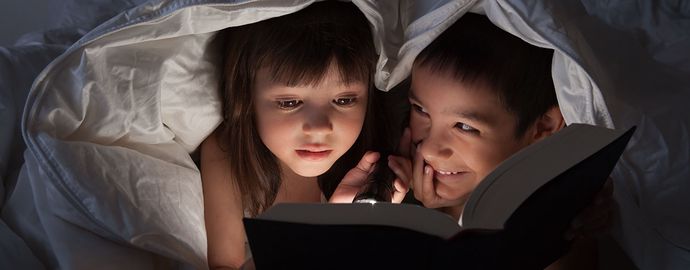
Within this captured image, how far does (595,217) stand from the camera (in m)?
0.95

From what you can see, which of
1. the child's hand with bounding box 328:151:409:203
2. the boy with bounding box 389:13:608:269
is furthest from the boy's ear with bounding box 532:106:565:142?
the child's hand with bounding box 328:151:409:203

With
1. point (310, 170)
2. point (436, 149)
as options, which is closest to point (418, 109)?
point (436, 149)

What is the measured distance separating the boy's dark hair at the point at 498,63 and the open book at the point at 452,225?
1.01 ft

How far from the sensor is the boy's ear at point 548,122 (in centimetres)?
113

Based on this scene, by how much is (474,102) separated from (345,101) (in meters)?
0.19

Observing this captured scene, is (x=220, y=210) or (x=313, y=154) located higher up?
(x=313, y=154)

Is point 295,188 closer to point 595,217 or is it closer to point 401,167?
point 401,167

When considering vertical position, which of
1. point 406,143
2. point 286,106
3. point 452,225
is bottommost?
point 406,143

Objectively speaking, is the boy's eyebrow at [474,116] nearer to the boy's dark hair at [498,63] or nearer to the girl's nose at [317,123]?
the boy's dark hair at [498,63]

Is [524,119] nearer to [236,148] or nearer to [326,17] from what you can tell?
[326,17]

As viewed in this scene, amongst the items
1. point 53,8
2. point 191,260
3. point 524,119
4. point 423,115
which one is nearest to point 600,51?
point 524,119

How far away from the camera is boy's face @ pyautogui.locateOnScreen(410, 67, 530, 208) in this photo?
1065 mm

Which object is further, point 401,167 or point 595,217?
point 401,167

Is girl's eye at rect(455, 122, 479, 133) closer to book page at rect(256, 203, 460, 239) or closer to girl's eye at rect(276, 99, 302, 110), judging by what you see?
girl's eye at rect(276, 99, 302, 110)
